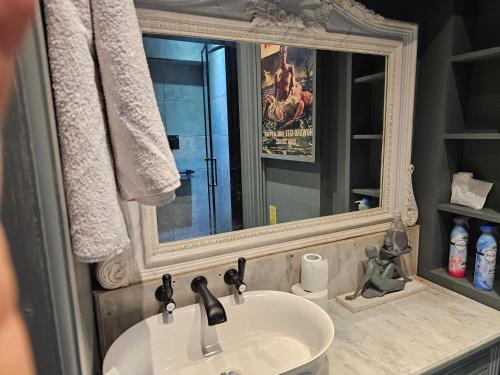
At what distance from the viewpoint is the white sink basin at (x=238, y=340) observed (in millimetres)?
790

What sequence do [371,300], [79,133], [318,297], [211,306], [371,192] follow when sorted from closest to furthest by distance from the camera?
[79,133] < [211,306] < [318,297] < [371,300] < [371,192]

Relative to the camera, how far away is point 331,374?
2.62ft

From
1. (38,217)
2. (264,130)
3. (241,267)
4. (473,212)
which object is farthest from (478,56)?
(38,217)

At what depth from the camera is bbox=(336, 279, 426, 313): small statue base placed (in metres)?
1.09

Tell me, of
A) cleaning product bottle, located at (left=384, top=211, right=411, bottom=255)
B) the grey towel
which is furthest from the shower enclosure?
cleaning product bottle, located at (left=384, top=211, right=411, bottom=255)

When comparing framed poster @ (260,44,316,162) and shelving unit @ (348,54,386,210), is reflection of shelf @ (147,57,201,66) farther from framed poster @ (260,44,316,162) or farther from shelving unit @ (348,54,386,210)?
shelving unit @ (348,54,386,210)

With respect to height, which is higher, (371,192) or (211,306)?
(371,192)

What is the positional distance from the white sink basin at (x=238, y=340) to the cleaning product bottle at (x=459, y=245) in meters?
0.69

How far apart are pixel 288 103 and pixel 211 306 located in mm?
697

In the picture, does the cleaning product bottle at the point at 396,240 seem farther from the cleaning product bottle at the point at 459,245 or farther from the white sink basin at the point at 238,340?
the white sink basin at the point at 238,340

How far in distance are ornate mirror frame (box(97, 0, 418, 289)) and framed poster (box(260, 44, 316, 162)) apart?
52mm

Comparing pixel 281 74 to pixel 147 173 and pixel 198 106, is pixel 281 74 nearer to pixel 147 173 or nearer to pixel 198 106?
pixel 198 106

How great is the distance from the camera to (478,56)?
1.07 metres

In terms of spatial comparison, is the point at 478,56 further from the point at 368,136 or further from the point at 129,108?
the point at 129,108
